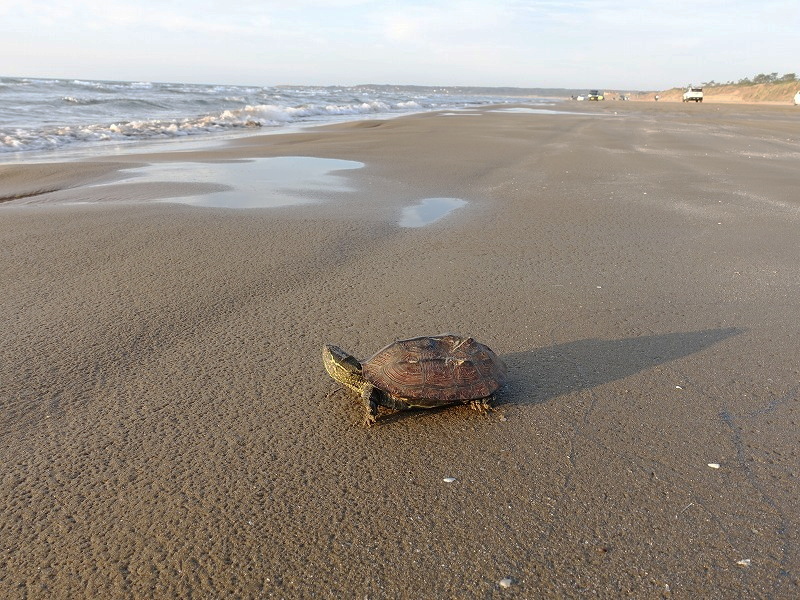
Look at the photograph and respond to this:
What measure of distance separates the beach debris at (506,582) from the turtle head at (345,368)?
1.17m

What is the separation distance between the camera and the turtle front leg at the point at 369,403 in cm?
286

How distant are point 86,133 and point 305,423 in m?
17.1

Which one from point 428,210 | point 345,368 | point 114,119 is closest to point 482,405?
point 345,368

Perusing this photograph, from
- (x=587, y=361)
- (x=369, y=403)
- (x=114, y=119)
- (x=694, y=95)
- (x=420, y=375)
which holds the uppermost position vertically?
(x=420, y=375)

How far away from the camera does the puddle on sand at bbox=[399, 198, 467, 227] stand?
6.77 m

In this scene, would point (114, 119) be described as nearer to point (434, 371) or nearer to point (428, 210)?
point (428, 210)

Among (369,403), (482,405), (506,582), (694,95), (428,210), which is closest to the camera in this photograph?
(506,582)

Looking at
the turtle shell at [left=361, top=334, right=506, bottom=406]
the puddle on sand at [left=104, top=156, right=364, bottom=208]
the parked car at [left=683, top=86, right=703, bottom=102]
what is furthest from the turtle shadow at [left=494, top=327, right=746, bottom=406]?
the parked car at [left=683, top=86, right=703, bottom=102]

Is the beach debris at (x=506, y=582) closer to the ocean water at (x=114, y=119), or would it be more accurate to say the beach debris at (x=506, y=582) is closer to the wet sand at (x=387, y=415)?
the wet sand at (x=387, y=415)

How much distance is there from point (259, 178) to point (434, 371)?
7.35 meters

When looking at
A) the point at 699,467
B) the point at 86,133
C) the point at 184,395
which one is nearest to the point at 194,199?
the point at 184,395

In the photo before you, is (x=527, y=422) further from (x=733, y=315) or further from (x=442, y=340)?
(x=733, y=315)

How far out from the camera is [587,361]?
3566mm

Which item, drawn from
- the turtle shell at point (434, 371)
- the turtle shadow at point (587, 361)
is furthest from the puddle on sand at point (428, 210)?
the turtle shell at point (434, 371)
